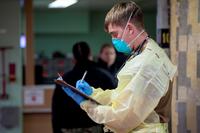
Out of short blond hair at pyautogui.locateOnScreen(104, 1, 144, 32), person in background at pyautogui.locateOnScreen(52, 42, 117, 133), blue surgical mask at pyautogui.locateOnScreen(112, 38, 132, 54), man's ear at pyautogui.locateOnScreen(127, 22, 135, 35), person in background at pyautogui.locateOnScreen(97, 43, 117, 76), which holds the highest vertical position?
A: short blond hair at pyautogui.locateOnScreen(104, 1, 144, 32)

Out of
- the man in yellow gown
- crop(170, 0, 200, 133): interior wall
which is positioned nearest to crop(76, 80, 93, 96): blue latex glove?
the man in yellow gown

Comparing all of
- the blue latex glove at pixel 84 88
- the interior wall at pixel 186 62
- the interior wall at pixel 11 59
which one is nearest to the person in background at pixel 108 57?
the interior wall at pixel 11 59

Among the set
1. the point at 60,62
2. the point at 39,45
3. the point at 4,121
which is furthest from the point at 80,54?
the point at 39,45

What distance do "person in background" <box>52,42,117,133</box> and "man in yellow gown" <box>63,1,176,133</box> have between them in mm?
1433

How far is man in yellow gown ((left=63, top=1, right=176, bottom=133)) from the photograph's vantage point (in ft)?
5.35

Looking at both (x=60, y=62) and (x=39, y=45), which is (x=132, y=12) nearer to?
(x=60, y=62)

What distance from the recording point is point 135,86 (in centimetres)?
162

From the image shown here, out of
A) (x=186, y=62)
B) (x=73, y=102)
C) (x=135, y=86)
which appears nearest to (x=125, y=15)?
(x=135, y=86)

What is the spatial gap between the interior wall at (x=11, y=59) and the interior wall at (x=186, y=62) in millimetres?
2975

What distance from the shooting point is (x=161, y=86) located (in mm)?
1681

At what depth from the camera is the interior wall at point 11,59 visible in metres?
4.91

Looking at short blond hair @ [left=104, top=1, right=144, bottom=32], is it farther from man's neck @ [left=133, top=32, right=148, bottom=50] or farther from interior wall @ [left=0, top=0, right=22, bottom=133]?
interior wall @ [left=0, top=0, right=22, bottom=133]

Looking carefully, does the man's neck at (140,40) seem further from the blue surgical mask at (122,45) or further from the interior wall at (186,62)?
the interior wall at (186,62)

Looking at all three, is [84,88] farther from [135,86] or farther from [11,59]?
[11,59]
